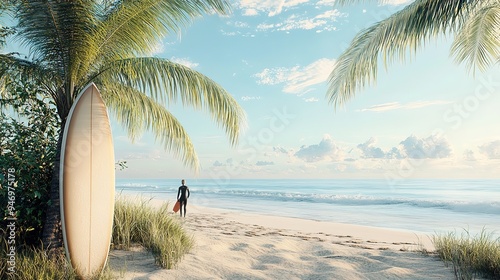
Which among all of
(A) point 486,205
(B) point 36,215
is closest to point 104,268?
(B) point 36,215

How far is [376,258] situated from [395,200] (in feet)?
61.6

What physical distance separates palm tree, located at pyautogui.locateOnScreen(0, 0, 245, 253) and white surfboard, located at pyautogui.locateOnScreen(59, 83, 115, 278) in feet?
2.28

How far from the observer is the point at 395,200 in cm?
2331

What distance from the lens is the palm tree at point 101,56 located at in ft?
16.8

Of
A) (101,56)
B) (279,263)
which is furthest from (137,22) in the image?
(279,263)

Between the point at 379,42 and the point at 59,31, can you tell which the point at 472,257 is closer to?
the point at 379,42

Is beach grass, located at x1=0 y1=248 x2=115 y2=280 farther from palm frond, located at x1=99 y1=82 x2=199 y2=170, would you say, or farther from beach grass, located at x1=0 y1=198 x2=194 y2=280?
palm frond, located at x1=99 y1=82 x2=199 y2=170

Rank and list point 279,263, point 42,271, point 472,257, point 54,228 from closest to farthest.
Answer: point 42,271 → point 54,228 → point 472,257 → point 279,263

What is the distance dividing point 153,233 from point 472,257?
4707 mm

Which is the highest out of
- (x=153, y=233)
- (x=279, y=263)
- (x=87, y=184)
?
(x=87, y=184)

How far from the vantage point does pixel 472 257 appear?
543 centimetres

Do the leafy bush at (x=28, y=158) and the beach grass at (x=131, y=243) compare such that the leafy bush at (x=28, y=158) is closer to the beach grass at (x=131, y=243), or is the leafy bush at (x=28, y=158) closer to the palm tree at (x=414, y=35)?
the beach grass at (x=131, y=243)

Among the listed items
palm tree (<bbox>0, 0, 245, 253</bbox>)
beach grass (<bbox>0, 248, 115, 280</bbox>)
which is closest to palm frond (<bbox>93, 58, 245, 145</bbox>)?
palm tree (<bbox>0, 0, 245, 253</bbox>)

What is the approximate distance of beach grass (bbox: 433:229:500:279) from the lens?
16.7ft
